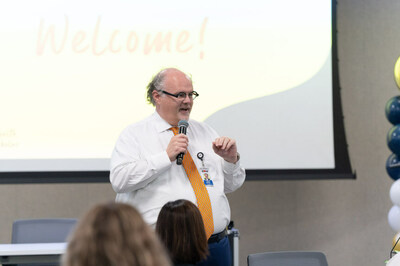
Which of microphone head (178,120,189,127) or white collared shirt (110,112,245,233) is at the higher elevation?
microphone head (178,120,189,127)

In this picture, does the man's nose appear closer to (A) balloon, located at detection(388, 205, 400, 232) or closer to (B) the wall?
(A) balloon, located at detection(388, 205, 400, 232)

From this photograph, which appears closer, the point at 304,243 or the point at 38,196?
the point at 38,196

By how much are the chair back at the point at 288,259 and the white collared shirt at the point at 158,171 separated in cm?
23

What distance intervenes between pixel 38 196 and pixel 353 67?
289 cm

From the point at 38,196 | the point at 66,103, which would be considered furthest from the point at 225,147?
the point at 38,196

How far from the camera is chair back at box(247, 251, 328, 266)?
98.3 inches

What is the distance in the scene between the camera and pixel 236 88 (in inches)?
171

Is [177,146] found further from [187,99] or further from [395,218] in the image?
[395,218]

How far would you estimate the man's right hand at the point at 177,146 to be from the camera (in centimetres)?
242

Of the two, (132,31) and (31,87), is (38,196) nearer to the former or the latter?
(31,87)

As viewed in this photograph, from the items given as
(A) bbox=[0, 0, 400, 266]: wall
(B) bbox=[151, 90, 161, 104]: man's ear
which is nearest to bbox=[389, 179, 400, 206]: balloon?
(A) bbox=[0, 0, 400, 266]: wall

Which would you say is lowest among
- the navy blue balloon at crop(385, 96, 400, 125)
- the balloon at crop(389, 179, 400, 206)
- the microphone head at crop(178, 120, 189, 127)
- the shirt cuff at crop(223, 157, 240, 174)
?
the balloon at crop(389, 179, 400, 206)

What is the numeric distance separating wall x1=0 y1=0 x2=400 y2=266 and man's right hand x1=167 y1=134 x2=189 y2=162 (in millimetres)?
2682

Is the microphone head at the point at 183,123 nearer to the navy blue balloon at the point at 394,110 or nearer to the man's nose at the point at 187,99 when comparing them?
the man's nose at the point at 187,99
